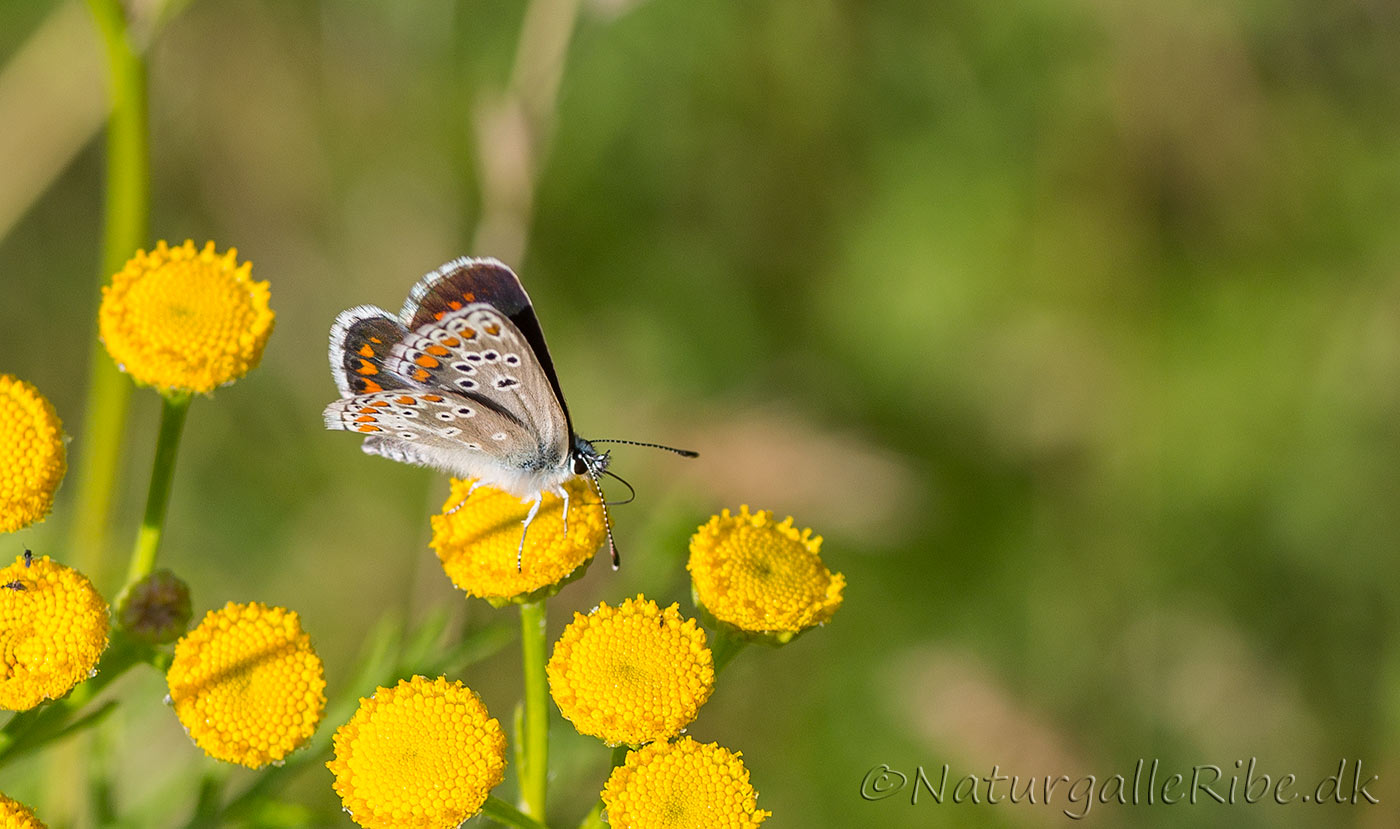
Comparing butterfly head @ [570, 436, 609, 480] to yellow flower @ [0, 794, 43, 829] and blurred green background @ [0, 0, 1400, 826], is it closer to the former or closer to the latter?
yellow flower @ [0, 794, 43, 829]

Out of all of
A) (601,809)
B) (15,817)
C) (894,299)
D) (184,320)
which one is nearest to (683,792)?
(601,809)

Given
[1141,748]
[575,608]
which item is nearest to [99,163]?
[575,608]

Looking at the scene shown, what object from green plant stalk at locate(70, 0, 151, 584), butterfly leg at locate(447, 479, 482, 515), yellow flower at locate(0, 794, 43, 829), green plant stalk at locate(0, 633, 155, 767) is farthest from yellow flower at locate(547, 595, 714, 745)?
green plant stalk at locate(70, 0, 151, 584)

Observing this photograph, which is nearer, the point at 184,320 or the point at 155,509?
the point at 155,509

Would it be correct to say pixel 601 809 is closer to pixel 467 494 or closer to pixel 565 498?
pixel 565 498

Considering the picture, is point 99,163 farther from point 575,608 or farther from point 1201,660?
point 1201,660

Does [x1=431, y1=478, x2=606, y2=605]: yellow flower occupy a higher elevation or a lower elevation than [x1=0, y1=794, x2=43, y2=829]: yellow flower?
higher

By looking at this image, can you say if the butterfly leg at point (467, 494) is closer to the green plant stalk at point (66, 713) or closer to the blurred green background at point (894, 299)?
the green plant stalk at point (66, 713)
